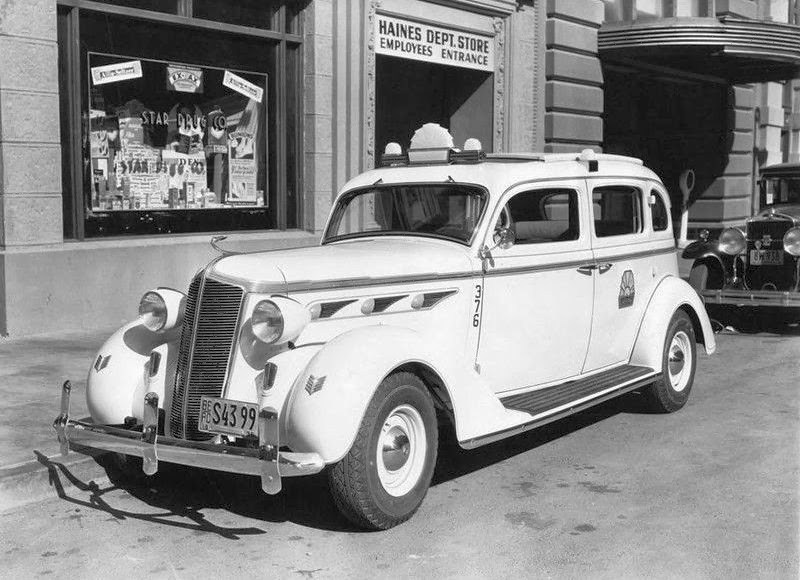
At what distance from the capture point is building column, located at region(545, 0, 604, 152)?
1639cm

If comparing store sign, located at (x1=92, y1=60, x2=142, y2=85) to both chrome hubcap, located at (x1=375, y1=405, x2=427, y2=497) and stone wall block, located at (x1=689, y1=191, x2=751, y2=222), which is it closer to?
chrome hubcap, located at (x1=375, y1=405, x2=427, y2=497)

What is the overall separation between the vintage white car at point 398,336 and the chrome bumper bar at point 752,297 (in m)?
3.77

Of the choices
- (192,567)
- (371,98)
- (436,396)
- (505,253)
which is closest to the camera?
(192,567)

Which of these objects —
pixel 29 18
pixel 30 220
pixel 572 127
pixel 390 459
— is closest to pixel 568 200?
pixel 390 459

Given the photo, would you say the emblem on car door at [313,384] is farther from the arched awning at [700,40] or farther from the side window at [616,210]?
the arched awning at [700,40]

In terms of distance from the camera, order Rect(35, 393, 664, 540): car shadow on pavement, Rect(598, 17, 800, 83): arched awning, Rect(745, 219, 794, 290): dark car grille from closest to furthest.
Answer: Rect(35, 393, 664, 540): car shadow on pavement
Rect(745, 219, 794, 290): dark car grille
Rect(598, 17, 800, 83): arched awning

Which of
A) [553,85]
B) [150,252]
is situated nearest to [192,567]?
[150,252]

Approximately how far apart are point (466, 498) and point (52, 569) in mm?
2094

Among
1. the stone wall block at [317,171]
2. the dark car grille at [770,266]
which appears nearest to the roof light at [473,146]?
the dark car grille at [770,266]

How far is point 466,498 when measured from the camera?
541cm

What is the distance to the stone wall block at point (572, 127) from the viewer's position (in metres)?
16.4

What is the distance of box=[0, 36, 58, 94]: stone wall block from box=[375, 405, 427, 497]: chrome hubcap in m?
6.15

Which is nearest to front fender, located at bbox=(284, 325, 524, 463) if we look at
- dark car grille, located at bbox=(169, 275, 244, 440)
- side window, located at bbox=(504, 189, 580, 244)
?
dark car grille, located at bbox=(169, 275, 244, 440)

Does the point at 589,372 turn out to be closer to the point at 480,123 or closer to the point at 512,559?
the point at 512,559
